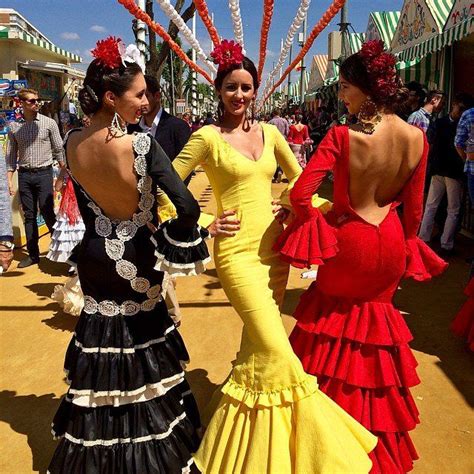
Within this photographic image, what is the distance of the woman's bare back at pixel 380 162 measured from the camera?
229 cm

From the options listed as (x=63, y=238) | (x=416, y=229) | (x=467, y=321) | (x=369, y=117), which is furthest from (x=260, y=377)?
(x=63, y=238)

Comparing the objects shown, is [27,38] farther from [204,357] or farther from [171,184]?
[171,184]

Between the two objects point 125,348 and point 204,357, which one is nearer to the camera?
point 125,348

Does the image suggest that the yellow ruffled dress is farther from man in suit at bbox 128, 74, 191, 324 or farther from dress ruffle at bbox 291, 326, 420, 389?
man in suit at bbox 128, 74, 191, 324

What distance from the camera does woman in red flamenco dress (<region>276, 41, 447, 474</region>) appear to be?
2.30 meters

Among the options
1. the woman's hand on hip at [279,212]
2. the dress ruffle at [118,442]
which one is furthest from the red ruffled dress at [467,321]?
the dress ruffle at [118,442]

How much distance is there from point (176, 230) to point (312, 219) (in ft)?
2.12

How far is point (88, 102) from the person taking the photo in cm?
219

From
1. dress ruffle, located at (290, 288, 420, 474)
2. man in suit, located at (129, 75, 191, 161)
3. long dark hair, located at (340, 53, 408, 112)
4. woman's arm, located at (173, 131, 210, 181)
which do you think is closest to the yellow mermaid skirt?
dress ruffle, located at (290, 288, 420, 474)

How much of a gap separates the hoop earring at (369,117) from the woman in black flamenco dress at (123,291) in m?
0.86

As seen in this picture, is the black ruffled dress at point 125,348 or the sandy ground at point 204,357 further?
the sandy ground at point 204,357

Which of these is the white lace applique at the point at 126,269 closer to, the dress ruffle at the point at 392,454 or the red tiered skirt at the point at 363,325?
the red tiered skirt at the point at 363,325

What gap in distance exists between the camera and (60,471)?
2.44 m

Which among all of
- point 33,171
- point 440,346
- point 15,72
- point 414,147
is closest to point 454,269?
point 440,346
